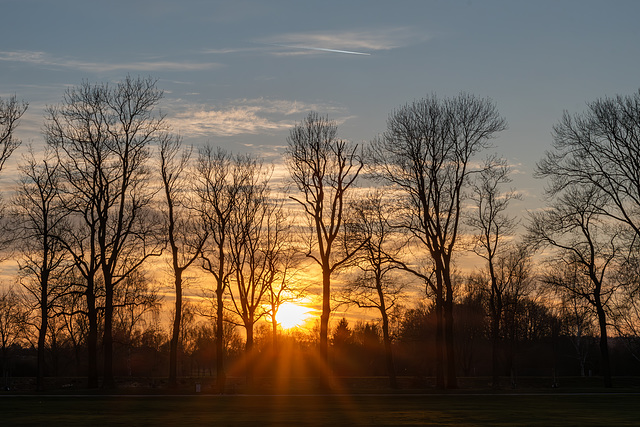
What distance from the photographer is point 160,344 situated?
12194 cm

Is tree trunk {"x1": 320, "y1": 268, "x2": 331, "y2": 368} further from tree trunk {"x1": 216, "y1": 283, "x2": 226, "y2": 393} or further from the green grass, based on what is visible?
the green grass

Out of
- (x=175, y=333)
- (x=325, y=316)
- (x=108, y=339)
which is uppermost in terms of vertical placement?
(x=325, y=316)

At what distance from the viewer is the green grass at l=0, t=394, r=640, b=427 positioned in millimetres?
19750

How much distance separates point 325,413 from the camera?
23406 millimetres

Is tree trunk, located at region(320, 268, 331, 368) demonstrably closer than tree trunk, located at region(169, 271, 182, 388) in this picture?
Yes

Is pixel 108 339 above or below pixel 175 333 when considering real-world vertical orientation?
below

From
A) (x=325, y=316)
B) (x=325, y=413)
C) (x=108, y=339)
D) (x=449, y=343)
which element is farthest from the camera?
(x=449, y=343)

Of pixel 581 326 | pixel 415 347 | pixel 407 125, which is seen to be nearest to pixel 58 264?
pixel 407 125

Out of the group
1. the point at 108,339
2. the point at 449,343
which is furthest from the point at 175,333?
the point at 449,343

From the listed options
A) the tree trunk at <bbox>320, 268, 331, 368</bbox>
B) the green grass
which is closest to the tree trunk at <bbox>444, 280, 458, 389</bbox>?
the tree trunk at <bbox>320, 268, 331, 368</bbox>

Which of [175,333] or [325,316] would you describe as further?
[175,333]

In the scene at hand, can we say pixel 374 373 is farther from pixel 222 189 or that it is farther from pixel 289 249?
pixel 222 189

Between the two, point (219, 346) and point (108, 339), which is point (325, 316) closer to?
point (219, 346)

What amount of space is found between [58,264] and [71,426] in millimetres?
33356
